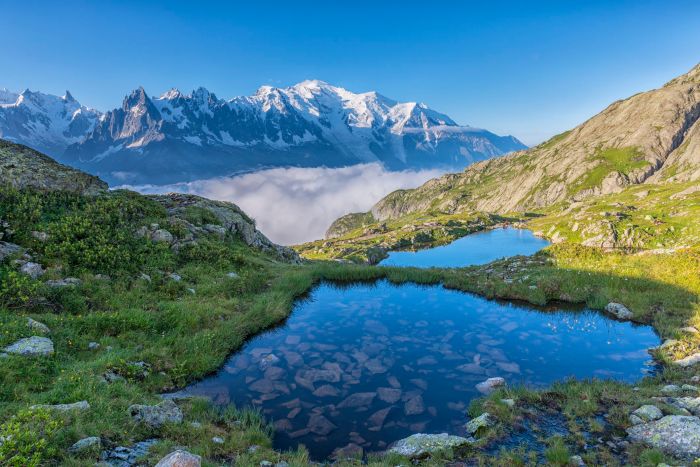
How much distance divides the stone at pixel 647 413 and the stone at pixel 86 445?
13.5 meters

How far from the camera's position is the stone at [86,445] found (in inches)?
298

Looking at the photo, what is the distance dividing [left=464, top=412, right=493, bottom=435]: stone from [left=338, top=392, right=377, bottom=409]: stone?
129 inches

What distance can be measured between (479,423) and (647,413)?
14.9ft

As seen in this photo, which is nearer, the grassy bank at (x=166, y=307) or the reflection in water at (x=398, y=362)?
the grassy bank at (x=166, y=307)

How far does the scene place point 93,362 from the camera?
11680 mm

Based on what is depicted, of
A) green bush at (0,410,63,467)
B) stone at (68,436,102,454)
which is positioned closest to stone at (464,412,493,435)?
stone at (68,436,102,454)

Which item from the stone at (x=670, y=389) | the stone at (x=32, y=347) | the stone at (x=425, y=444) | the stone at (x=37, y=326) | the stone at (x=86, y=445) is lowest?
the stone at (x=670, y=389)

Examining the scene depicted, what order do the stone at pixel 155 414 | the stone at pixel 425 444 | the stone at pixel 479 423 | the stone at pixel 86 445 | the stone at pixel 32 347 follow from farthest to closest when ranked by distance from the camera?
the stone at pixel 32 347, the stone at pixel 479 423, the stone at pixel 425 444, the stone at pixel 155 414, the stone at pixel 86 445

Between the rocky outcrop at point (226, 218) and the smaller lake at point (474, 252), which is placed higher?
the rocky outcrop at point (226, 218)

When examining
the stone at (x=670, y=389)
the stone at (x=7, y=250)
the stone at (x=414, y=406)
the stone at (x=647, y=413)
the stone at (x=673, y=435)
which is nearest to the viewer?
the stone at (x=673, y=435)

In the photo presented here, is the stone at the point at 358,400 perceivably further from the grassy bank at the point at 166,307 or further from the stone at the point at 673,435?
the stone at the point at 673,435

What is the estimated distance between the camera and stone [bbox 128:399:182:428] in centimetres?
941

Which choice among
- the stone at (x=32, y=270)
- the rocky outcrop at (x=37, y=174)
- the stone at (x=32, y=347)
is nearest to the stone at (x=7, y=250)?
the stone at (x=32, y=270)

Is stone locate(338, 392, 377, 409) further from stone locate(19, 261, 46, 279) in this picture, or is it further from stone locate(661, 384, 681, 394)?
stone locate(19, 261, 46, 279)
